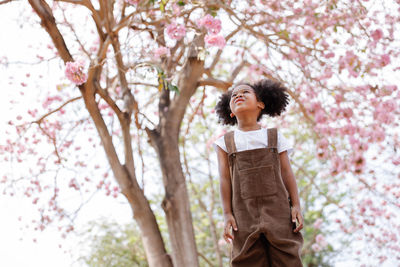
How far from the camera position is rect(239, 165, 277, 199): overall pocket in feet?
6.26

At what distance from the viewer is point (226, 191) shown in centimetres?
201

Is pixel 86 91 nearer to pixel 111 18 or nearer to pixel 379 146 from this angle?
pixel 111 18

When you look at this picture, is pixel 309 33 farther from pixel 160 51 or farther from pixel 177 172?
pixel 177 172

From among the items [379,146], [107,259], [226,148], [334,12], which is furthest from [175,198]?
[107,259]

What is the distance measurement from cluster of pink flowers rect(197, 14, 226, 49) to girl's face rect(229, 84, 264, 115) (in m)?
0.85

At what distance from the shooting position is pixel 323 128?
167 inches

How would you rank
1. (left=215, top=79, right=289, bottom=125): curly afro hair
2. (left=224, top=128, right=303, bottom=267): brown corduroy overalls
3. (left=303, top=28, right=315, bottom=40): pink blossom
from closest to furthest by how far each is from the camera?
(left=224, top=128, right=303, bottom=267): brown corduroy overalls → (left=215, top=79, right=289, bottom=125): curly afro hair → (left=303, top=28, right=315, bottom=40): pink blossom

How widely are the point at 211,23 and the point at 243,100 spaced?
1.07 meters

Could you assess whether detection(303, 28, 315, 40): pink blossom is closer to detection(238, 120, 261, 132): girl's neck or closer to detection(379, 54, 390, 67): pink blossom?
detection(379, 54, 390, 67): pink blossom

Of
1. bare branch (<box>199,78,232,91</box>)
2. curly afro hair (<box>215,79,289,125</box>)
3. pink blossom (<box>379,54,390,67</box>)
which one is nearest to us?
curly afro hair (<box>215,79,289,125</box>)

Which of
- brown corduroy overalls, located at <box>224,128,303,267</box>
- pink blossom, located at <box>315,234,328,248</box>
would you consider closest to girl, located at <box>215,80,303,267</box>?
brown corduroy overalls, located at <box>224,128,303,267</box>

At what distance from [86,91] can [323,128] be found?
7.26 ft

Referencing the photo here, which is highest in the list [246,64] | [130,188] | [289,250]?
[246,64]

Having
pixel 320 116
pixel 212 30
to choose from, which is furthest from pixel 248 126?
pixel 320 116
